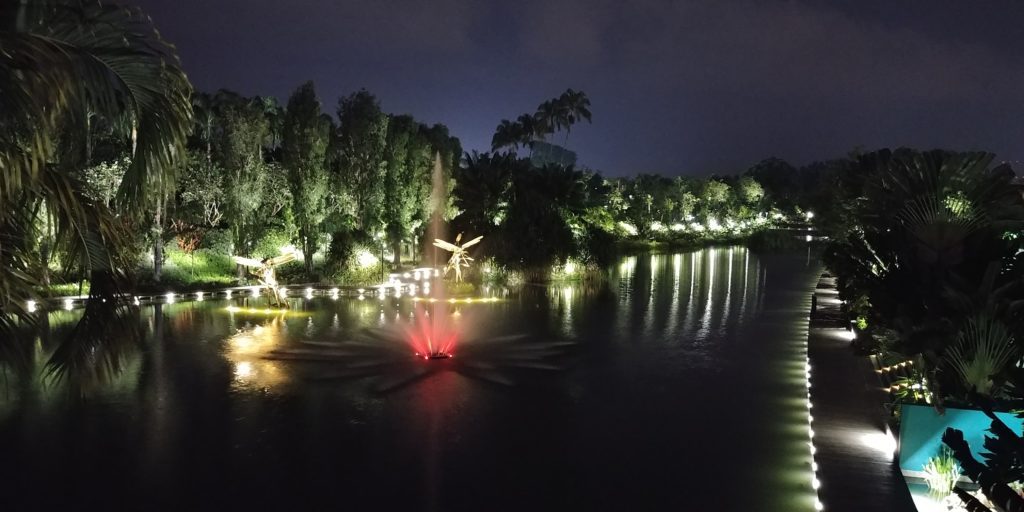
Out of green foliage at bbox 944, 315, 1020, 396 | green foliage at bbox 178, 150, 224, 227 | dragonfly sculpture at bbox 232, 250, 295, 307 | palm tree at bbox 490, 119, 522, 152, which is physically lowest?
green foliage at bbox 944, 315, 1020, 396

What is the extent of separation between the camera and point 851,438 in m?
8.34

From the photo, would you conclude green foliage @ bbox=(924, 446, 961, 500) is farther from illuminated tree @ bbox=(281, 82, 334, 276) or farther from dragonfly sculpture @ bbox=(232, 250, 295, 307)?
illuminated tree @ bbox=(281, 82, 334, 276)

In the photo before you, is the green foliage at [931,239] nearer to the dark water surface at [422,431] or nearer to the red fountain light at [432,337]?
the dark water surface at [422,431]

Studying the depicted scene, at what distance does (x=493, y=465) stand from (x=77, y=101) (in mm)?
6057

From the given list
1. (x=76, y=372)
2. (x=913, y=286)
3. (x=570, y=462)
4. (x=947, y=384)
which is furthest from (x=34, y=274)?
(x=913, y=286)

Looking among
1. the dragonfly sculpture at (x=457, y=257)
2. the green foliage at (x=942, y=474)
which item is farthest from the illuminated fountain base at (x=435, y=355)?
the dragonfly sculpture at (x=457, y=257)

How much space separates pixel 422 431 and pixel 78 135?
6298 mm

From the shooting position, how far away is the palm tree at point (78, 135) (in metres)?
3.45

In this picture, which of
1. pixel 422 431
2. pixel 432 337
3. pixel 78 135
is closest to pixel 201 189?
pixel 432 337

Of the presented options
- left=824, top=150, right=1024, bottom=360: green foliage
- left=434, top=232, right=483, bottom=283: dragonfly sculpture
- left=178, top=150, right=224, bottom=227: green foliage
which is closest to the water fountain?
left=824, top=150, right=1024, bottom=360: green foliage

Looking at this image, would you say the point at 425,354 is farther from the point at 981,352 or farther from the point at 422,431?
the point at 981,352

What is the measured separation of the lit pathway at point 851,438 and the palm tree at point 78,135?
6085mm

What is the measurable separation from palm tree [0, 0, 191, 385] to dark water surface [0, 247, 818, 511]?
0.61 metres

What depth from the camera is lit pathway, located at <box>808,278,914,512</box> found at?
265 inches
